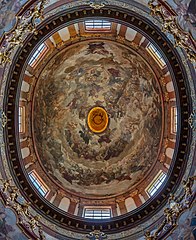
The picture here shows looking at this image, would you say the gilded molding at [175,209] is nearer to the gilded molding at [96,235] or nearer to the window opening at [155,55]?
the gilded molding at [96,235]

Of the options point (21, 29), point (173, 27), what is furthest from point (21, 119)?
point (173, 27)

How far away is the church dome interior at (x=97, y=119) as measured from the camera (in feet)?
71.2

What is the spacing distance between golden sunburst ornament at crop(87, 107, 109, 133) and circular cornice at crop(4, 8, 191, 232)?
8531 mm

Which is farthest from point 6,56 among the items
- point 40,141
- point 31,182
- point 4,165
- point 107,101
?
point 107,101

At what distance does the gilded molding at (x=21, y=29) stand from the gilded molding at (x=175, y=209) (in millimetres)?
10293

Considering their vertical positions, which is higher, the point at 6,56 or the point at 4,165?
the point at 6,56

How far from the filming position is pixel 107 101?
105 feet

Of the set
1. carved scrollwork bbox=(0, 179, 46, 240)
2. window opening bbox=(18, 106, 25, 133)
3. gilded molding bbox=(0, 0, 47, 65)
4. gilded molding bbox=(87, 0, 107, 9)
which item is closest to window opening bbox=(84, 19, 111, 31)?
gilded molding bbox=(87, 0, 107, 9)

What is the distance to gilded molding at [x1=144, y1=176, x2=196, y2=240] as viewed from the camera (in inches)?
848

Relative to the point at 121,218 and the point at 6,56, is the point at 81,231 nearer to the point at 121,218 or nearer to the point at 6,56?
the point at 121,218

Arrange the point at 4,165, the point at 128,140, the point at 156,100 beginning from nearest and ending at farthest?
the point at 4,165, the point at 156,100, the point at 128,140

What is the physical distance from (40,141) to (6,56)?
977 centimetres

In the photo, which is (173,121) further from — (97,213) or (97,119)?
(97,119)

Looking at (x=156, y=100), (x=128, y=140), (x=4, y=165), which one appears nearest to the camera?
(x=4, y=165)
